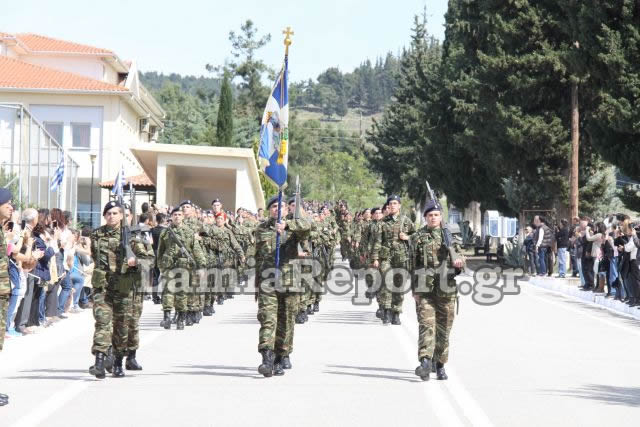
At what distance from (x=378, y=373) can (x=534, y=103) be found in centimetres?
3226

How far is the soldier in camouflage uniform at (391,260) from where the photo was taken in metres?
18.7

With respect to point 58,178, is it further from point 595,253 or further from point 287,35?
point 287,35

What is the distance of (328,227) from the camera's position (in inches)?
1081

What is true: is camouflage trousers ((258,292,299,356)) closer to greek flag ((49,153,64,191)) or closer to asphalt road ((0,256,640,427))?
asphalt road ((0,256,640,427))

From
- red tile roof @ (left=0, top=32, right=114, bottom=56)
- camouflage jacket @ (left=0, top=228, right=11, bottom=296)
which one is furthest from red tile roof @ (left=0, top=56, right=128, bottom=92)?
camouflage jacket @ (left=0, top=228, right=11, bottom=296)

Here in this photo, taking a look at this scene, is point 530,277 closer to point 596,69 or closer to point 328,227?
point 596,69

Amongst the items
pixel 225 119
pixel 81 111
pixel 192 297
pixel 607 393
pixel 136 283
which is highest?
pixel 225 119

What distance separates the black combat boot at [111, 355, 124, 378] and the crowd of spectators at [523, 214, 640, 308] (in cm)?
1292

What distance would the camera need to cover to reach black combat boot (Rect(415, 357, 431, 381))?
11.6 metres

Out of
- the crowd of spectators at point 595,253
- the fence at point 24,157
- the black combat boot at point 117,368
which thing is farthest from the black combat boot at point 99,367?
the fence at point 24,157

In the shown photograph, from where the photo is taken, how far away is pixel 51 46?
72.1m

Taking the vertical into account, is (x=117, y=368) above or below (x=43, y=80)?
below

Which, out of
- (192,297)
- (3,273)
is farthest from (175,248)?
(3,273)

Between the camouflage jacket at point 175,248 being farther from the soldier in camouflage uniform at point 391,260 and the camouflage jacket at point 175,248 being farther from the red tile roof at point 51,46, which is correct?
the red tile roof at point 51,46
